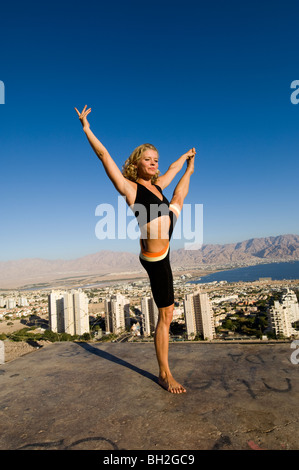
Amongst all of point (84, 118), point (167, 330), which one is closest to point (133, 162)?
point (84, 118)

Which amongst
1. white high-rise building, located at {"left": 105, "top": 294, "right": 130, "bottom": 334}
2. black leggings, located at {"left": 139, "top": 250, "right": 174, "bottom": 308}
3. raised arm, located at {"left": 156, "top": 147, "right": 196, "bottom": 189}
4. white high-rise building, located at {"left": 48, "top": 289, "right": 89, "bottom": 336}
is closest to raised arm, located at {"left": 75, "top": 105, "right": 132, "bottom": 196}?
raised arm, located at {"left": 156, "top": 147, "right": 196, "bottom": 189}

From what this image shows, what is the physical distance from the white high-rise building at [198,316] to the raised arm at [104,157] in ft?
66.3

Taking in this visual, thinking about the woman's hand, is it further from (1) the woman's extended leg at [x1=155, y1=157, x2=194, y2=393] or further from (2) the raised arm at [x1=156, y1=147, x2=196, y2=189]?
(1) the woman's extended leg at [x1=155, y1=157, x2=194, y2=393]

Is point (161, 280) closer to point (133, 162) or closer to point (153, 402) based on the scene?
point (153, 402)

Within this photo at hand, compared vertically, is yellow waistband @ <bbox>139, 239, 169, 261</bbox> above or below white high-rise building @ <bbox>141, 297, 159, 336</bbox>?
above

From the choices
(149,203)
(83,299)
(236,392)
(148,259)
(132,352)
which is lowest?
(83,299)

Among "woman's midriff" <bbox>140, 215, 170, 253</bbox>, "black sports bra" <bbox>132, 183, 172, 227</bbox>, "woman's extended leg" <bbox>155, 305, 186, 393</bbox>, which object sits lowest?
"woman's extended leg" <bbox>155, 305, 186, 393</bbox>

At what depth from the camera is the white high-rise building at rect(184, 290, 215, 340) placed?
2139cm

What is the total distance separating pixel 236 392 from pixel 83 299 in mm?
25543

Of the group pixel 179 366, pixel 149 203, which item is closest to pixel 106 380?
pixel 179 366

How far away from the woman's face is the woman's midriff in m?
0.45

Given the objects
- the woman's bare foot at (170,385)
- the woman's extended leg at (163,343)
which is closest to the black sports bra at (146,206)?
the woman's extended leg at (163,343)
